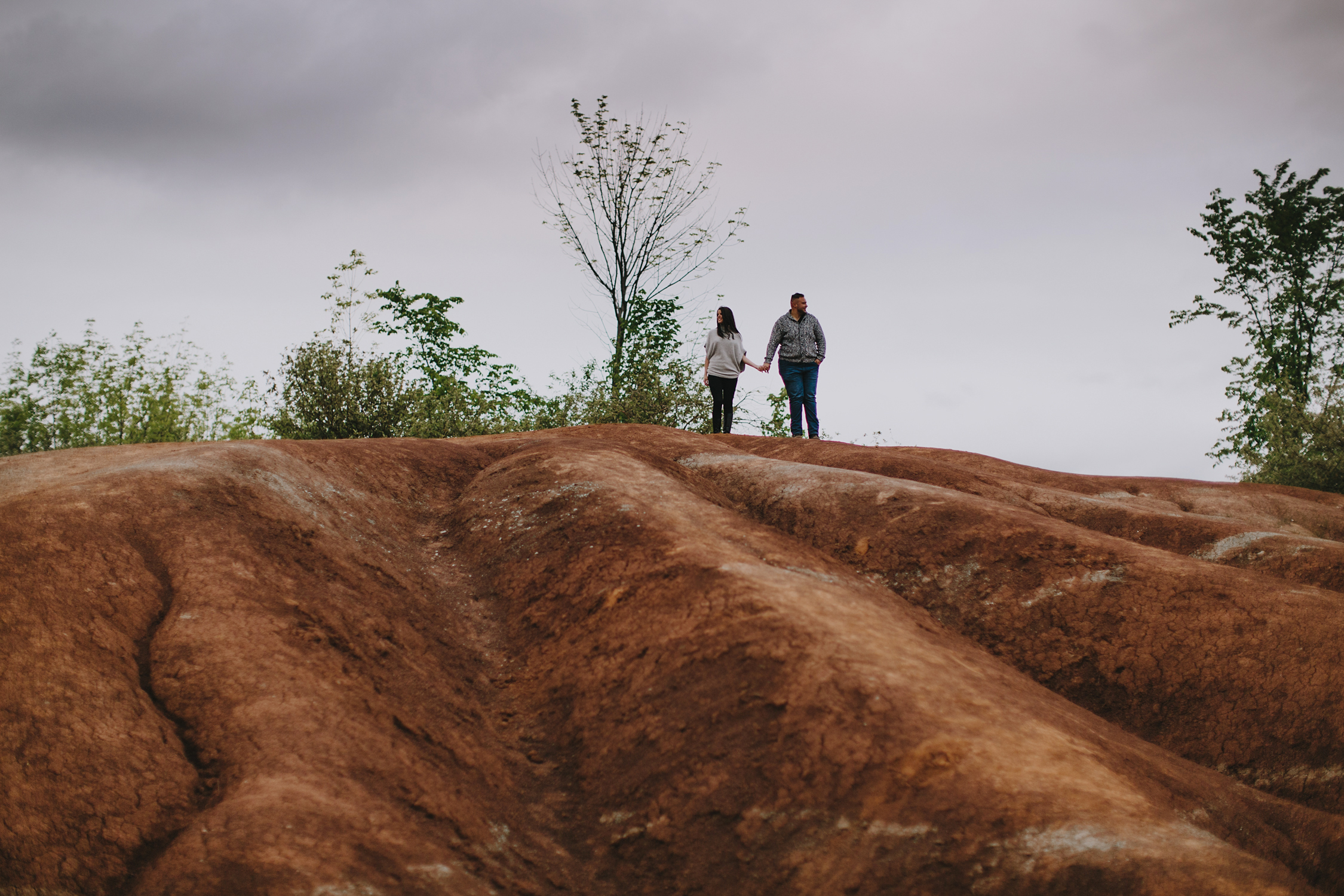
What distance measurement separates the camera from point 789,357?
1584 centimetres

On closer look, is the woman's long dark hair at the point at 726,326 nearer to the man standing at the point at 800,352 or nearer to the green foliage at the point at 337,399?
the man standing at the point at 800,352

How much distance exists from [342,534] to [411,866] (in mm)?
4210

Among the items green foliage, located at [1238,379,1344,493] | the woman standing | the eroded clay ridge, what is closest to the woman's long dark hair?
the woman standing

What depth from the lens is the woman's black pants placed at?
16.2 m

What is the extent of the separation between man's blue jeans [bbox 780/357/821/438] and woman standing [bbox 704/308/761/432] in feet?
2.27

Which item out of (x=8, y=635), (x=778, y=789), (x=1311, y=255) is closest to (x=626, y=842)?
(x=778, y=789)

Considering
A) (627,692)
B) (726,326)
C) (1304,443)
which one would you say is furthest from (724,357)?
(1304,443)

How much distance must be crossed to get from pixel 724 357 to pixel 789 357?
1206mm

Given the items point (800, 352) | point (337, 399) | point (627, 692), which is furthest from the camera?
point (337, 399)

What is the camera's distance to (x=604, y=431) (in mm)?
13000

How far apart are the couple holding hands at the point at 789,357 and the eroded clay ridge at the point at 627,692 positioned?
255 inches

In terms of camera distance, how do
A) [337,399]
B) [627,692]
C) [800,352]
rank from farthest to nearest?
[337,399] → [800,352] → [627,692]

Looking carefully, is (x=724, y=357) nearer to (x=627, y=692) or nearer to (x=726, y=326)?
(x=726, y=326)

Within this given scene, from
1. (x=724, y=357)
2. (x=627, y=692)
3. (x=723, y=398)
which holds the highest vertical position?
(x=724, y=357)
